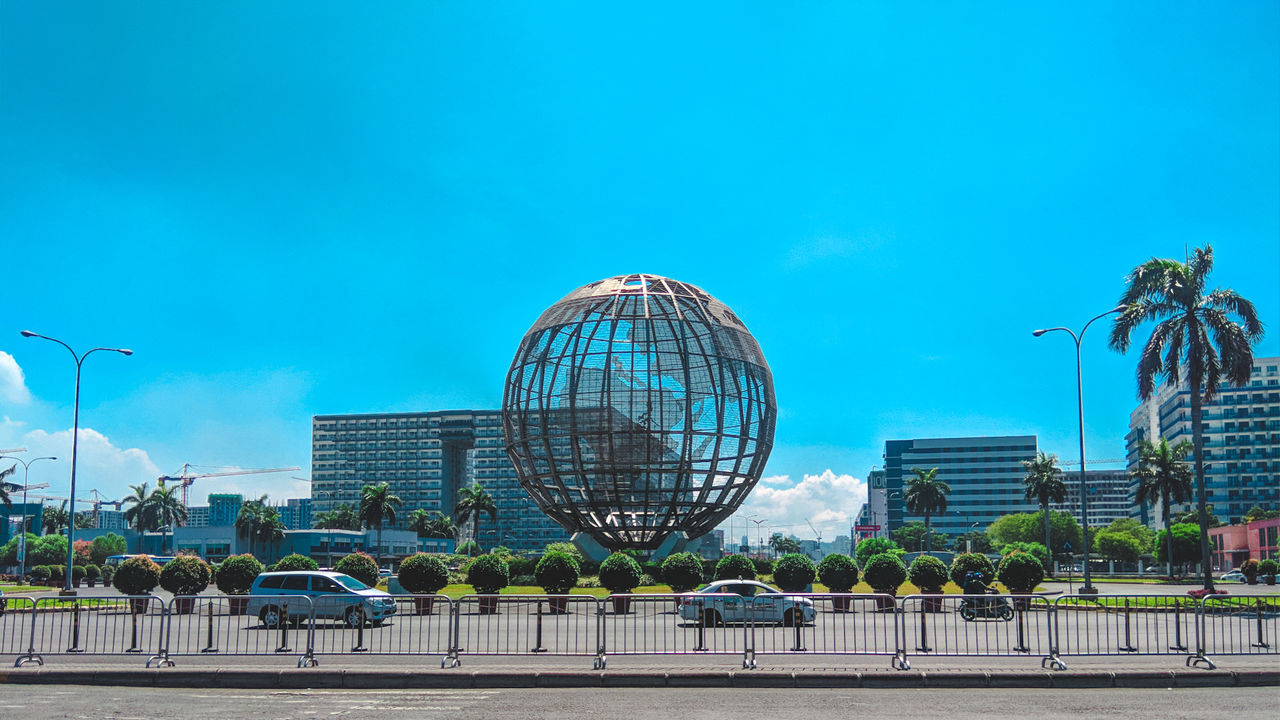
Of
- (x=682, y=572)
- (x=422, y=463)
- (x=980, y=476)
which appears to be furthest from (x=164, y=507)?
(x=980, y=476)

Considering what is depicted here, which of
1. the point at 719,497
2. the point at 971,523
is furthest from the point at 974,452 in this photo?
the point at 719,497

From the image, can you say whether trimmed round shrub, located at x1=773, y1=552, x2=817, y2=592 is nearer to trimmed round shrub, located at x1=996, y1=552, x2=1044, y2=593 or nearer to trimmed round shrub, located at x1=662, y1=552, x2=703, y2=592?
trimmed round shrub, located at x1=662, y1=552, x2=703, y2=592

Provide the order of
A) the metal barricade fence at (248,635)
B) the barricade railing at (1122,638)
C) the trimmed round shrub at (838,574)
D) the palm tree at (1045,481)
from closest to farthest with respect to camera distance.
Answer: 1. the barricade railing at (1122,638)
2. the metal barricade fence at (248,635)
3. the trimmed round shrub at (838,574)
4. the palm tree at (1045,481)

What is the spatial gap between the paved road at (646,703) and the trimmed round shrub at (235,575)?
68.9 ft

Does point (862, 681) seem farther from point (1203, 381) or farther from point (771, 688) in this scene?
point (1203, 381)

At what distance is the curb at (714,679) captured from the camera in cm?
1343

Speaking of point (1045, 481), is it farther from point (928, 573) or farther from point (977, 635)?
point (977, 635)

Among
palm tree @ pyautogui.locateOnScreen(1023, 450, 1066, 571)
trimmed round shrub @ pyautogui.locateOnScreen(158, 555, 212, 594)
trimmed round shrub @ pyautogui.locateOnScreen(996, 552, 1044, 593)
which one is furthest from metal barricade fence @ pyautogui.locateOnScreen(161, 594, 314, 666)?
palm tree @ pyautogui.locateOnScreen(1023, 450, 1066, 571)

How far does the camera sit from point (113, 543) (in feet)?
394

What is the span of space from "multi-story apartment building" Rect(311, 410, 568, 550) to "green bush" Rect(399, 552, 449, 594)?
152386 mm

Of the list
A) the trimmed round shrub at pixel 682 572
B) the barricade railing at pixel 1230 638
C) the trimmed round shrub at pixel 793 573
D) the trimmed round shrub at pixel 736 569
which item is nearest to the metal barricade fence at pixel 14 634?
the barricade railing at pixel 1230 638

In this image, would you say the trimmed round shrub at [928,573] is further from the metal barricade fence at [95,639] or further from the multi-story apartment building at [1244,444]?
the multi-story apartment building at [1244,444]

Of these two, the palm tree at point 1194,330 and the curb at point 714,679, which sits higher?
the palm tree at point 1194,330

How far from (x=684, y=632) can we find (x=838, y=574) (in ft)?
55.5
